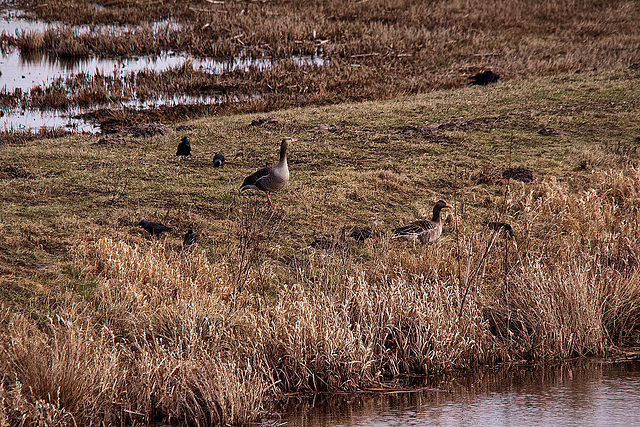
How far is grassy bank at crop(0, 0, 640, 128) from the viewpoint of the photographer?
22.4 metres

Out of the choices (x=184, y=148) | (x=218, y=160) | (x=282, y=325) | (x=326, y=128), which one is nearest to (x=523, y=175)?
(x=326, y=128)

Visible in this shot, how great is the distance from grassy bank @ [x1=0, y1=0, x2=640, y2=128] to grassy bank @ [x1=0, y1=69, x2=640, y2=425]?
6.87 meters

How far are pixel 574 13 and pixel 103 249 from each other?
35206 mm

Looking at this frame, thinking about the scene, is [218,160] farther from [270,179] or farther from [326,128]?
[326,128]

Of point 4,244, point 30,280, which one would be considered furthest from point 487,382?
point 4,244

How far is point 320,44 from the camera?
30.9 meters

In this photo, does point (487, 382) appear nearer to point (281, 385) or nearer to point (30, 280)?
point (281, 385)

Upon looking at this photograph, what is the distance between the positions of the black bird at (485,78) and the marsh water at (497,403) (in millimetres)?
16221

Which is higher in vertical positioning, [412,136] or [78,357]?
Result: [412,136]

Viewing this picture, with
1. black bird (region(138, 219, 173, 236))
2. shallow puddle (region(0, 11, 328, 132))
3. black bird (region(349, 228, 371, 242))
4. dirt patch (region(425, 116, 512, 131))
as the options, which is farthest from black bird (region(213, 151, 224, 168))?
shallow puddle (region(0, 11, 328, 132))

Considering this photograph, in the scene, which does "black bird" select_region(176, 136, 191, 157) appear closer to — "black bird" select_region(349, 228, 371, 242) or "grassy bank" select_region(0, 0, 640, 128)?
"black bird" select_region(349, 228, 371, 242)

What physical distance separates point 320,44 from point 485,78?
10059mm

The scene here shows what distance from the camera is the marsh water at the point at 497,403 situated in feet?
22.3

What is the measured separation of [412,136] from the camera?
16.1m
